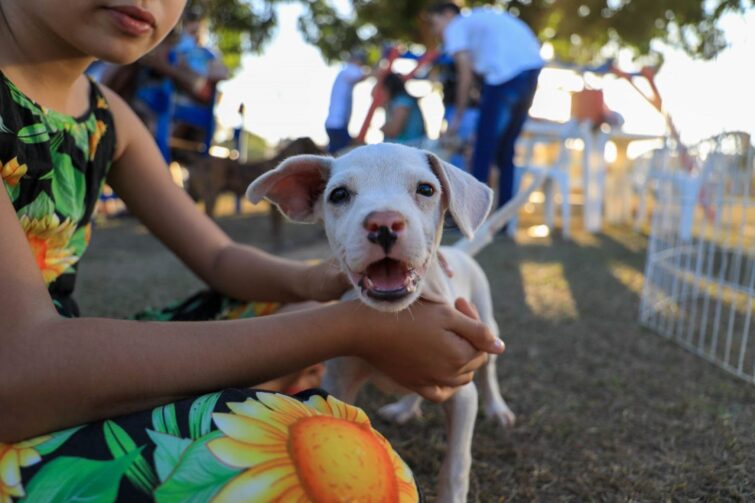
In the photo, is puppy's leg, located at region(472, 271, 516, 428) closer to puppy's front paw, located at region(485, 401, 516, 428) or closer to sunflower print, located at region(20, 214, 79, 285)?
puppy's front paw, located at region(485, 401, 516, 428)

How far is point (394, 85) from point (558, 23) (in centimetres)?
850

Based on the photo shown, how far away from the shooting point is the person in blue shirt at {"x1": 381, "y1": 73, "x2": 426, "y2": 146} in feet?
22.1

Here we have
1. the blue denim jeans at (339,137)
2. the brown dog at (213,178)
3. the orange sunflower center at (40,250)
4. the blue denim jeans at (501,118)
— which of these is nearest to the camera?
the orange sunflower center at (40,250)

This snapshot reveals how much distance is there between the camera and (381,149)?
1.47 metres

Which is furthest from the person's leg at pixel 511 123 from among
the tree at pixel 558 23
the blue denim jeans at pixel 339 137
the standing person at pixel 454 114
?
the tree at pixel 558 23

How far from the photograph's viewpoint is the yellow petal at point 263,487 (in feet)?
3.00

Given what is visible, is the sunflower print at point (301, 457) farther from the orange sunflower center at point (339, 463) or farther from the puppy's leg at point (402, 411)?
the puppy's leg at point (402, 411)

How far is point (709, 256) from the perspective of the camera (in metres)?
3.15

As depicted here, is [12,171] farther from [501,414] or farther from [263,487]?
[501,414]

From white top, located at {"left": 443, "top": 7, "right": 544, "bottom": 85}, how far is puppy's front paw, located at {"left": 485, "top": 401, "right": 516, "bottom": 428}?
3962 millimetres

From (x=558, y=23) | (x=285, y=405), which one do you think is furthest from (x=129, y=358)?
(x=558, y=23)

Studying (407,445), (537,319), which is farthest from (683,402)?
(537,319)

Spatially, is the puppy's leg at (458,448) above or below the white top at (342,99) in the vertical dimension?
below

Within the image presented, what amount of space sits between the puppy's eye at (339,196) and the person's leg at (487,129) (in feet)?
13.9
